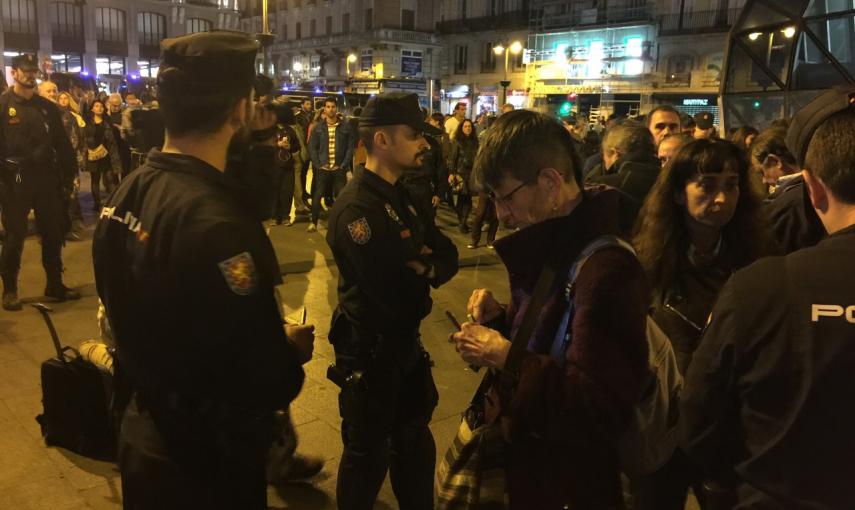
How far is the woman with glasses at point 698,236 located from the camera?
8.75 ft

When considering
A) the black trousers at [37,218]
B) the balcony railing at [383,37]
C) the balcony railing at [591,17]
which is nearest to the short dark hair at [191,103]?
the black trousers at [37,218]

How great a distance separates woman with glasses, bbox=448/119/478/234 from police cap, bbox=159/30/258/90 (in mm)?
8765

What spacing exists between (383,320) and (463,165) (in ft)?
28.0

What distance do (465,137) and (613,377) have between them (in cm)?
1007

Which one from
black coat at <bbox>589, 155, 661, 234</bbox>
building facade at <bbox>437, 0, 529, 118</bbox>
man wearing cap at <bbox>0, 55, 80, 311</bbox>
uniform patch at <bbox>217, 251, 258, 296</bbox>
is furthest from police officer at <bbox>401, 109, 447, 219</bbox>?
building facade at <bbox>437, 0, 529, 118</bbox>

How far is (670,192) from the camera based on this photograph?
2797mm

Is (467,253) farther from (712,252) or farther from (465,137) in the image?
(712,252)

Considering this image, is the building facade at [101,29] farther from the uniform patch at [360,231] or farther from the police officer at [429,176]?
the uniform patch at [360,231]

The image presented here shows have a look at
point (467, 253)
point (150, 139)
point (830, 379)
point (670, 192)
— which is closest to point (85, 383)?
point (150, 139)

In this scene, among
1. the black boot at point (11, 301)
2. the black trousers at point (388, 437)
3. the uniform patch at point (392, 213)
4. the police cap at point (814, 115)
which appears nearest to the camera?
the police cap at point (814, 115)

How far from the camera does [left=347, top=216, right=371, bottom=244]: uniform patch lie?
2.65 meters

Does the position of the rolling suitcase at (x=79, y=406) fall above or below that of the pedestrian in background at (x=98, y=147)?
below

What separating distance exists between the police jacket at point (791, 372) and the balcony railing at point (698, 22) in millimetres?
37244

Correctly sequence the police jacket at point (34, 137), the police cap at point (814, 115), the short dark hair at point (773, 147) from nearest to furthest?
the police cap at point (814, 115) < the short dark hair at point (773, 147) < the police jacket at point (34, 137)
